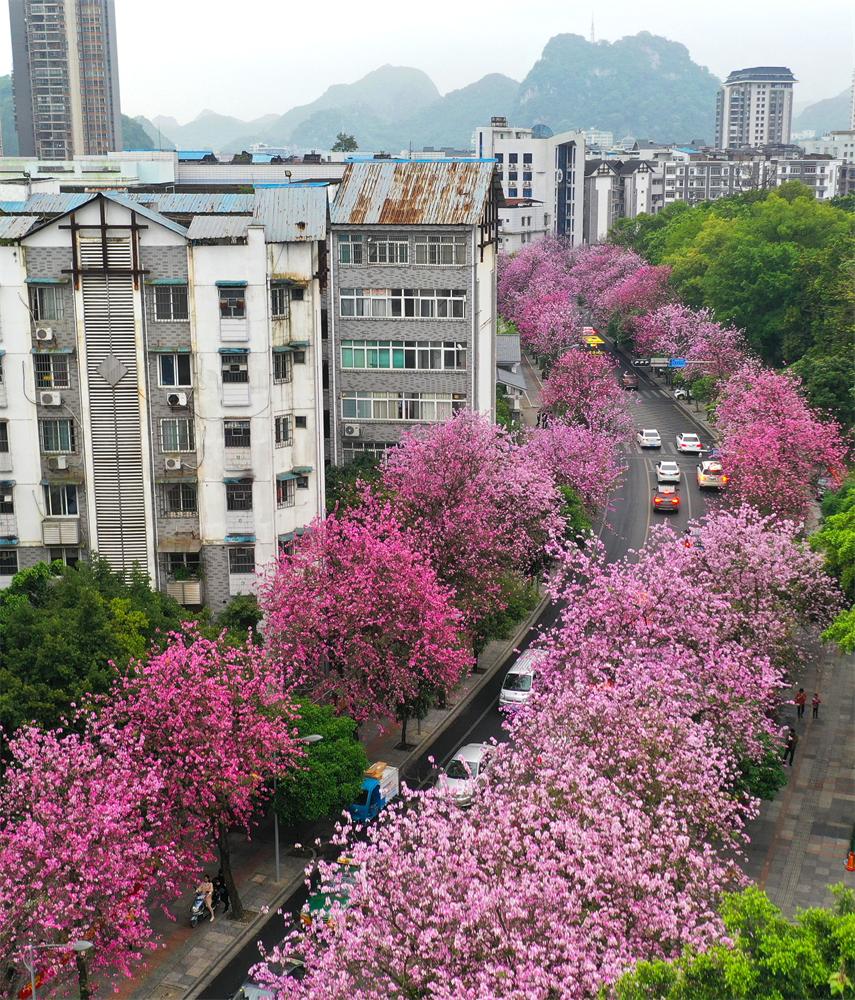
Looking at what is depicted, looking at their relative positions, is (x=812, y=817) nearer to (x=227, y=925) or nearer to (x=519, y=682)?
(x=519, y=682)

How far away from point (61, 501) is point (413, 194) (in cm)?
2268

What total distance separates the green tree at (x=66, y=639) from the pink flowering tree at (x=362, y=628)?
3261 mm

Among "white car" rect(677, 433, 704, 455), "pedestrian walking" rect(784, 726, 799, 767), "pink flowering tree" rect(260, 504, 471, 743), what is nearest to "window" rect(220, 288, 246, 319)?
"pink flowering tree" rect(260, 504, 471, 743)

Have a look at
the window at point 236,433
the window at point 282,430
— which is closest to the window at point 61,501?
the window at point 236,433

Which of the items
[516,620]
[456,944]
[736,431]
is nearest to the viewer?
[456,944]

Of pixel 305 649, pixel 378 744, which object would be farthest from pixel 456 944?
pixel 378 744

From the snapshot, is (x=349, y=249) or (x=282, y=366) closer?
(x=282, y=366)

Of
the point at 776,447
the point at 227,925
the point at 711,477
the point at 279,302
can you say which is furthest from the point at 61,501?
the point at 711,477

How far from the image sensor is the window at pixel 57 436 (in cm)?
3897

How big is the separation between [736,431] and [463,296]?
15940 mm

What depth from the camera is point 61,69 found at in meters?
195

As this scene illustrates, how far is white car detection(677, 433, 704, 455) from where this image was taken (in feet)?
259

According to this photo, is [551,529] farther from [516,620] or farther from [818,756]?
[818,756]

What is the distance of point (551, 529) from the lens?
150 ft
